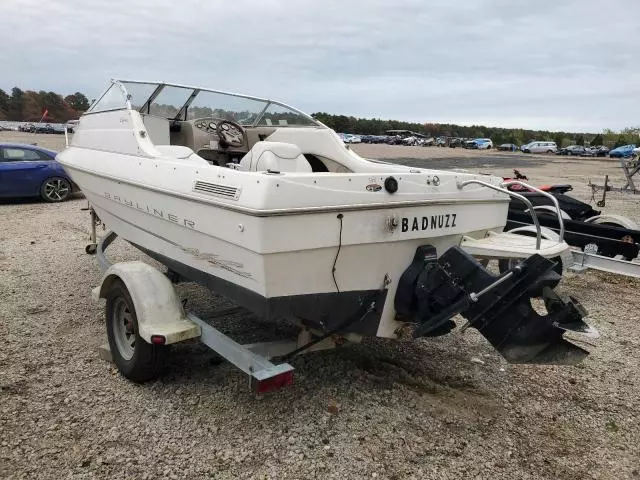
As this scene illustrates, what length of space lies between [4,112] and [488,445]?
271 ft

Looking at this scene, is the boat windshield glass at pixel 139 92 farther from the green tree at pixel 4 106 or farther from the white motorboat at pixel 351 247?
the green tree at pixel 4 106

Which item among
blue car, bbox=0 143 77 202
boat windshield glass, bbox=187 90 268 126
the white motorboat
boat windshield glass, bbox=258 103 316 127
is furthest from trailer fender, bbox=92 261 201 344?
blue car, bbox=0 143 77 202

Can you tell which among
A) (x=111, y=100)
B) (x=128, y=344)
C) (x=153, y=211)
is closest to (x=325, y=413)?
(x=128, y=344)

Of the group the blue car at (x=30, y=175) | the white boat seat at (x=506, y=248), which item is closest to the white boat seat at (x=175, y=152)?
the white boat seat at (x=506, y=248)

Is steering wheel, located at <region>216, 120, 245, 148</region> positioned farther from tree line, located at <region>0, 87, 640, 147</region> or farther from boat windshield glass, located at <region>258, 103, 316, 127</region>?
tree line, located at <region>0, 87, 640, 147</region>

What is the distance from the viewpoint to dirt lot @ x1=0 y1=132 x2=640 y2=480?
2832mm

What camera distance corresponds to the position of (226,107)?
18.8 feet

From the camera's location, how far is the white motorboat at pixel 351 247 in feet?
9.20

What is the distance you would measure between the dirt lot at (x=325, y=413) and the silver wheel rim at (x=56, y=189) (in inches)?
288

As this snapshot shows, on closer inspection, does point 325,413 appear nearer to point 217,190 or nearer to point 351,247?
point 351,247

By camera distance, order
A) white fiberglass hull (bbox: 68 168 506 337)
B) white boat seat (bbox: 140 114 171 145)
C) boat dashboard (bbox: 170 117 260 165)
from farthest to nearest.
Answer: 1. boat dashboard (bbox: 170 117 260 165)
2. white boat seat (bbox: 140 114 171 145)
3. white fiberglass hull (bbox: 68 168 506 337)

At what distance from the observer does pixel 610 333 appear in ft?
15.8

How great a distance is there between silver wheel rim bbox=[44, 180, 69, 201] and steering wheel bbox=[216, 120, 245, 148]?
7441 millimetres

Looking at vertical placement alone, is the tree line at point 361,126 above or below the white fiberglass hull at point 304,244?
above
